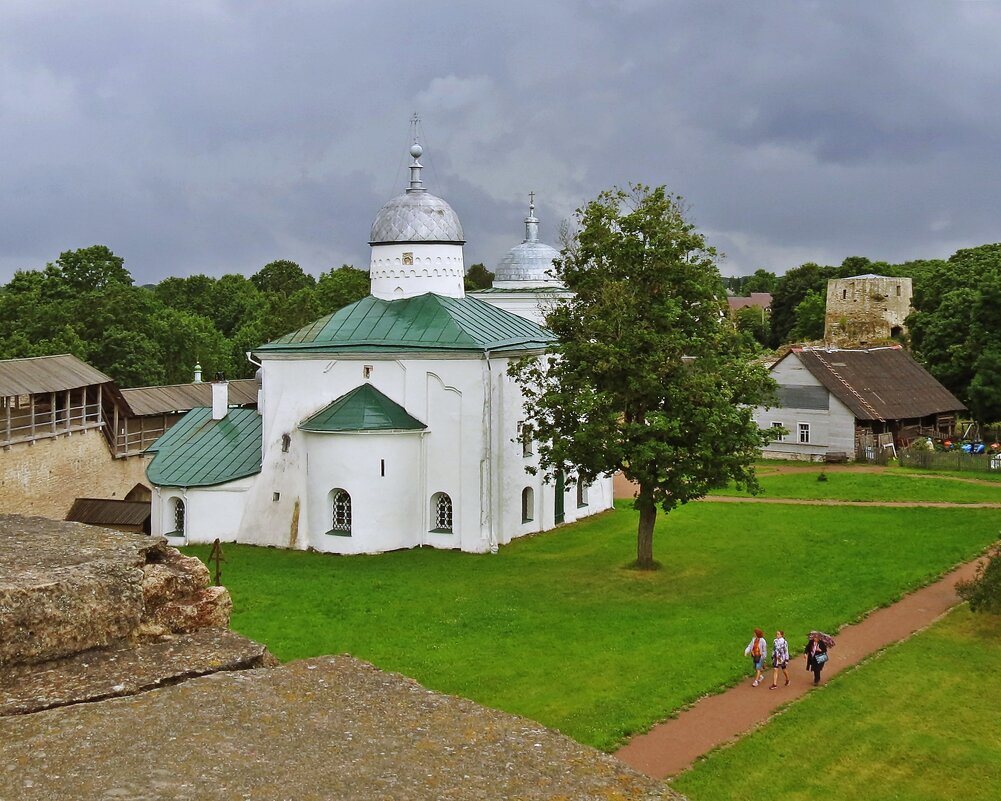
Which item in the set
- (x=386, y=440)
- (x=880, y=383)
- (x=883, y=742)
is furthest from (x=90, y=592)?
(x=880, y=383)

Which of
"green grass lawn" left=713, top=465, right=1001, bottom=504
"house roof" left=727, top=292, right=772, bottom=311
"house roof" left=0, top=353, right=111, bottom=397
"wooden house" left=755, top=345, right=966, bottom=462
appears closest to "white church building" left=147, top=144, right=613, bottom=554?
"house roof" left=0, top=353, right=111, bottom=397

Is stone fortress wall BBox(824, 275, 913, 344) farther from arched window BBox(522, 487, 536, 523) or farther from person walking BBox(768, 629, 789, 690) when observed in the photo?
person walking BBox(768, 629, 789, 690)

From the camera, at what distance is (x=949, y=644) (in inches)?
804

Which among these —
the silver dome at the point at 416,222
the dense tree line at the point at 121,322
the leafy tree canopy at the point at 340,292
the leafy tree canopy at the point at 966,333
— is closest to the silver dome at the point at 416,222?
the silver dome at the point at 416,222

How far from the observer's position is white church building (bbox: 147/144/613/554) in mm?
29000

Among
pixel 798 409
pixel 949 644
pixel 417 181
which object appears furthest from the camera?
pixel 798 409

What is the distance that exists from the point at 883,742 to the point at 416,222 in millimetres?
21440

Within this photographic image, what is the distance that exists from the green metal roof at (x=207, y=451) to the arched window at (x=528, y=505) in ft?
24.7

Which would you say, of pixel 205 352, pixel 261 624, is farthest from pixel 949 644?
pixel 205 352

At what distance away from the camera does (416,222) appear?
3281 cm

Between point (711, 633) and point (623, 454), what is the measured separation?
476 centimetres

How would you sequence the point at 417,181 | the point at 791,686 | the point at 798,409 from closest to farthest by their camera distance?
the point at 791,686 < the point at 417,181 < the point at 798,409

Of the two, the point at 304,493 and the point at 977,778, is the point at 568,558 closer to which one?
the point at 304,493

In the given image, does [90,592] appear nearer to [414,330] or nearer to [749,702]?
[749,702]
